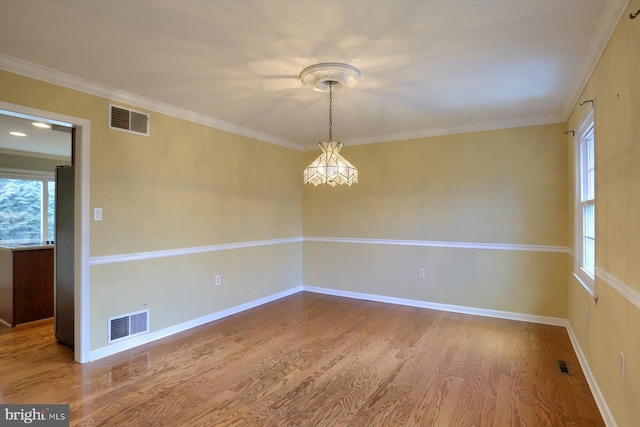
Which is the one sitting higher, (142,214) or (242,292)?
(142,214)

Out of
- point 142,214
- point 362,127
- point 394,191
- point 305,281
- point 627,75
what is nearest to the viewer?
point 627,75

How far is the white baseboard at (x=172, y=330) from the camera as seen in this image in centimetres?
308

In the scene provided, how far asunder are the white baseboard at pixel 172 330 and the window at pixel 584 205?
12.2 feet

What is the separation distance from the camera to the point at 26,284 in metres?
4.02

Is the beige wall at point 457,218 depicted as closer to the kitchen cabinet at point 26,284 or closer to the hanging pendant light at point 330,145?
the hanging pendant light at point 330,145

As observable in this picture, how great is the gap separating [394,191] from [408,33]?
294 cm

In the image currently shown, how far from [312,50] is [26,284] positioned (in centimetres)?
433

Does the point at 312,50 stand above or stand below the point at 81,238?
above

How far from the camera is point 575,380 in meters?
2.61

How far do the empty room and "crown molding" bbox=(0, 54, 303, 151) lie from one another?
17mm

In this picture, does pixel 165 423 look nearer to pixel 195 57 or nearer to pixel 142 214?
pixel 142 214

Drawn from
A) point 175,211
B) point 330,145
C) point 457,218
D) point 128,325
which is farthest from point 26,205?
point 457,218

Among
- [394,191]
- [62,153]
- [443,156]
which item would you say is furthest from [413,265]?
[62,153]

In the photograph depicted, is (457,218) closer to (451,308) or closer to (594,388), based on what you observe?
(451,308)
